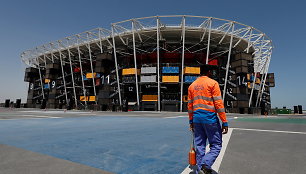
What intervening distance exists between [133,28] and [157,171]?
35512 millimetres

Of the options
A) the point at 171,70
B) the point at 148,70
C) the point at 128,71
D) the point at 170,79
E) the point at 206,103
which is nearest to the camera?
→ the point at 206,103

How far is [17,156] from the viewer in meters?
3.19

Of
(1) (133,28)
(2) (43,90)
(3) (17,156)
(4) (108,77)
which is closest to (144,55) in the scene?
(1) (133,28)

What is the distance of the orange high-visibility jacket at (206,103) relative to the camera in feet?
8.64

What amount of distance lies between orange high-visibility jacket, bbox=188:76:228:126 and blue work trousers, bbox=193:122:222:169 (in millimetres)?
104

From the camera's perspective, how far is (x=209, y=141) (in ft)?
8.45

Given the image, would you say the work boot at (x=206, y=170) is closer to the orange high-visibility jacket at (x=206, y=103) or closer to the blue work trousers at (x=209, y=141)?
the blue work trousers at (x=209, y=141)

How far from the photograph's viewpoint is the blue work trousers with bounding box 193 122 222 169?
2480 millimetres

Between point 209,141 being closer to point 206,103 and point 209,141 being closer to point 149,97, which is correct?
point 206,103

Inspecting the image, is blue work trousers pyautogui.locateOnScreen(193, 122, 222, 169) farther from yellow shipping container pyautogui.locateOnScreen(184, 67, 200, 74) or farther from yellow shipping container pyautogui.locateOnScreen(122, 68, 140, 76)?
yellow shipping container pyautogui.locateOnScreen(122, 68, 140, 76)

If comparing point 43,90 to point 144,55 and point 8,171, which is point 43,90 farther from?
point 8,171

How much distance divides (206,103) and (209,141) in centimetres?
61

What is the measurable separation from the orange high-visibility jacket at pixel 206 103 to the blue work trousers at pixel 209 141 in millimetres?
104

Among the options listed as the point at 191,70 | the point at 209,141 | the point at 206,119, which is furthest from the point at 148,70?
the point at 209,141
